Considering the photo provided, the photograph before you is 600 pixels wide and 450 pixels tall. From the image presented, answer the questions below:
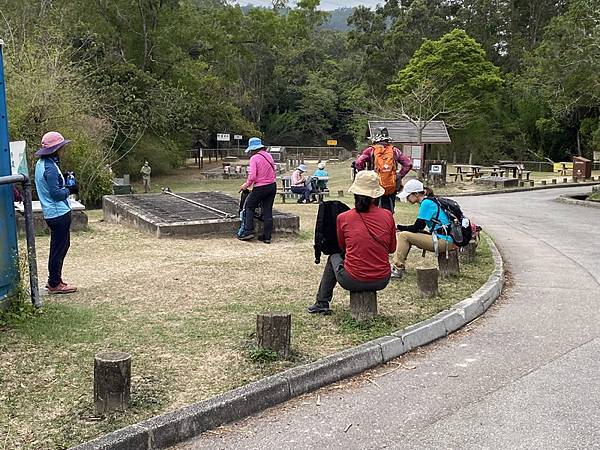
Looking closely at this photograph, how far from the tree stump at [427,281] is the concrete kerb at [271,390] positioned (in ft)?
1.74

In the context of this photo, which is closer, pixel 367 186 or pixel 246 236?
pixel 367 186

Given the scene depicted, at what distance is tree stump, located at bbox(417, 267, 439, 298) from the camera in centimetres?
700

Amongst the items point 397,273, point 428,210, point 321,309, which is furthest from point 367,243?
point 428,210

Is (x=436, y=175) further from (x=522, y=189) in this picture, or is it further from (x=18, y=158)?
(x=18, y=158)

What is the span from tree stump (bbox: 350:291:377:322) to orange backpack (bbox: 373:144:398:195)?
348 centimetres

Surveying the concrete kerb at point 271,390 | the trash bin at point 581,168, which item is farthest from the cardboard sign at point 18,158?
the trash bin at point 581,168

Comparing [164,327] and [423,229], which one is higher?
[423,229]

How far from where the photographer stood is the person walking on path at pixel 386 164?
9305mm

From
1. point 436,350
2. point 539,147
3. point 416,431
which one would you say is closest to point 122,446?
point 416,431

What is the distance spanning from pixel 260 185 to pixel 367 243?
4.60 meters

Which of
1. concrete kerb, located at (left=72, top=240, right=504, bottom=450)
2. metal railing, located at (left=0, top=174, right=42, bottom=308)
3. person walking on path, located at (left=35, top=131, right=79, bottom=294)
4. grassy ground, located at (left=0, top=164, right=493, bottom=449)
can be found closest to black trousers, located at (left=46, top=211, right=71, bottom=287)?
person walking on path, located at (left=35, top=131, right=79, bottom=294)

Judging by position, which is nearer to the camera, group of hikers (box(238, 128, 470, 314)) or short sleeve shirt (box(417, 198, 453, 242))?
group of hikers (box(238, 128, 470, 314))

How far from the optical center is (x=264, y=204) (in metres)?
10.5

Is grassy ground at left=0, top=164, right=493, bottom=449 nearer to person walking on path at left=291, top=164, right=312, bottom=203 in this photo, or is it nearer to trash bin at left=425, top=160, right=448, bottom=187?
person walking on path at left=291, top=164, right=312, bottom=203
